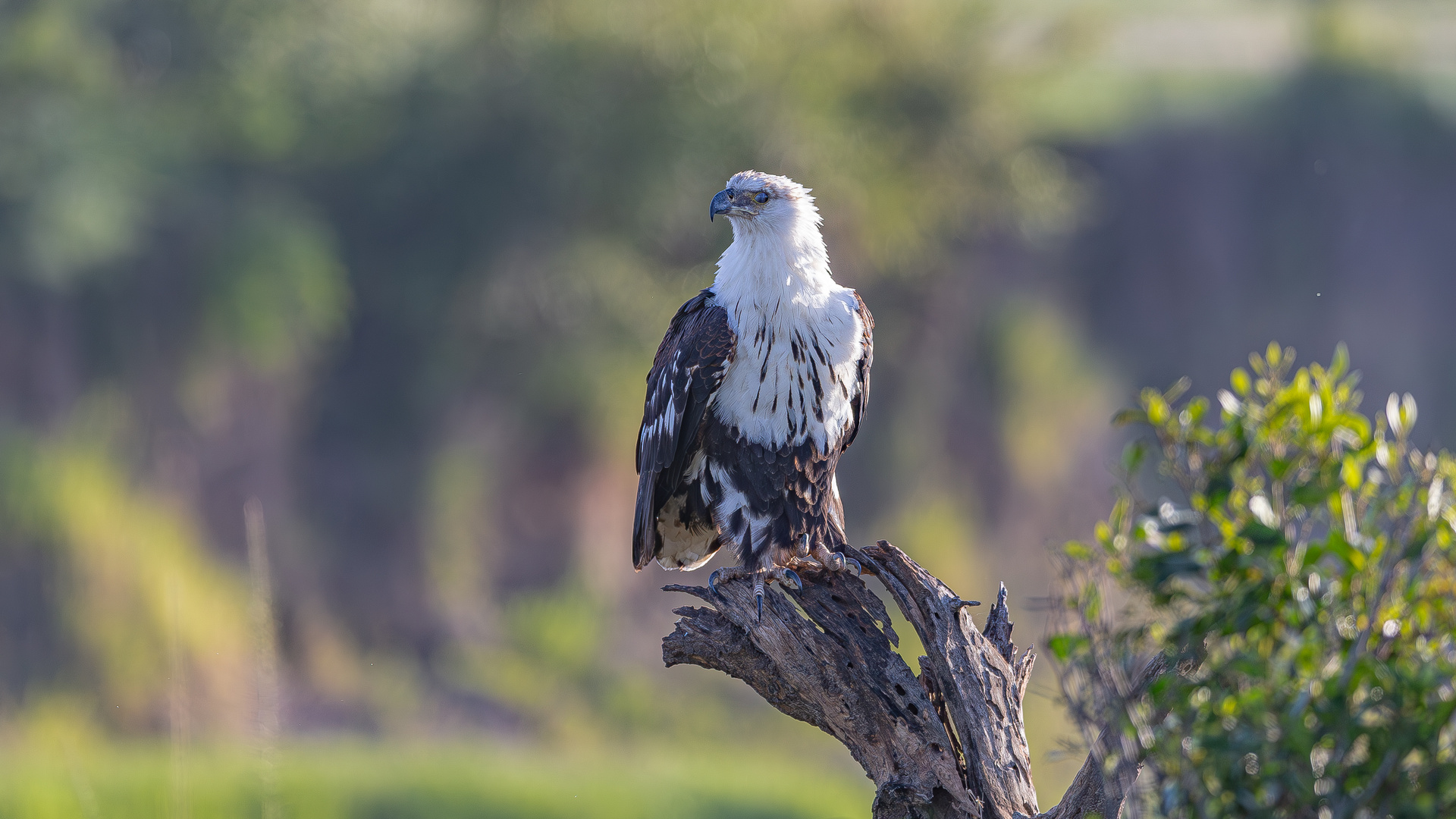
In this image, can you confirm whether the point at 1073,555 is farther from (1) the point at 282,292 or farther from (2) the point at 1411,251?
(2) the point at 1411,251

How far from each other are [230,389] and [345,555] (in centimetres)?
270

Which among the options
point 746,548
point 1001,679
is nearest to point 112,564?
point 746,548

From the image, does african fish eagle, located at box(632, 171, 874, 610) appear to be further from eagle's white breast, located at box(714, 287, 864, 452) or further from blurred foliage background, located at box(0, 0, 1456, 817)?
blurred foliage background, located at box(0, 0, 1456, 817)

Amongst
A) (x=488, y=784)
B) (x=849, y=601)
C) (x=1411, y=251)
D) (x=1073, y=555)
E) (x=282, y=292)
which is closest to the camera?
(x=1073, y=555)

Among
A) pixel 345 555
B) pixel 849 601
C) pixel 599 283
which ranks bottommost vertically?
pixel 849 601

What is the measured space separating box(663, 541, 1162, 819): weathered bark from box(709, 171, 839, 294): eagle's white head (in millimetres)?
1170

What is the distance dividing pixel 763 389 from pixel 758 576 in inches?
28.9

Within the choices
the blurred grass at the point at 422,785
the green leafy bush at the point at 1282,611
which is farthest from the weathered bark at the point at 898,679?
the blurred grass at the point at 422,785

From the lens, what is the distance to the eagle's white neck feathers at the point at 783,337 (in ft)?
16.6

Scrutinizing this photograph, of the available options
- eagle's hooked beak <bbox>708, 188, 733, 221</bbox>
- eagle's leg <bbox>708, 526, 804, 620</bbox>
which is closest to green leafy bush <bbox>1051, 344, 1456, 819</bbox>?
eagle's leg <bbox>708, 526, 804, 620</bbox>

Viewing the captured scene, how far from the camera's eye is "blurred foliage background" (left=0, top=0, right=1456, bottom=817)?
14945 millimetres

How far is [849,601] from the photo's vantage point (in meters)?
4.66

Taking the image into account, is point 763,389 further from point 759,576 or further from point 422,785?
point 422,785

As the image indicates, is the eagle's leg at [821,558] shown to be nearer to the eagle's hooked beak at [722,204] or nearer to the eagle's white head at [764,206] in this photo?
the eagle's white head at [764,206]
